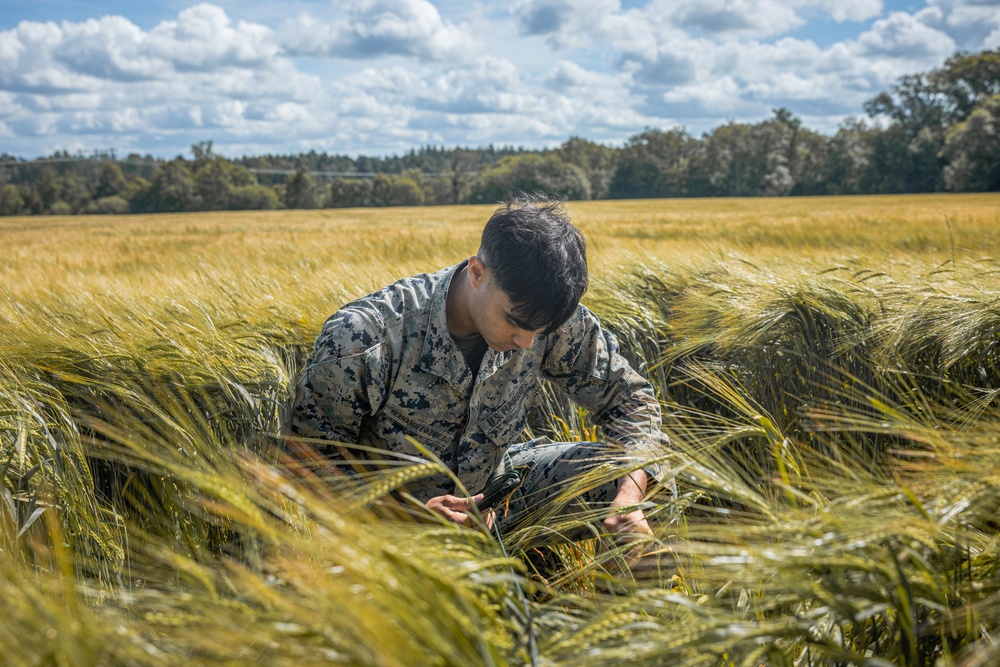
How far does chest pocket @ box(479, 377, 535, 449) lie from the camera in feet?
7.37

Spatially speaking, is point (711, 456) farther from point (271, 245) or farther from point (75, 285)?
point (271, 245)

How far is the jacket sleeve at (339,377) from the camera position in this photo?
1.96 metres

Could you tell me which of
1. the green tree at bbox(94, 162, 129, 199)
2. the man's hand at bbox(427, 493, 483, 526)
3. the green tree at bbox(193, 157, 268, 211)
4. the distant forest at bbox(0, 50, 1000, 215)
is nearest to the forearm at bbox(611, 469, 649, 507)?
the man's hand at bbox(427, 493, 483, 526)

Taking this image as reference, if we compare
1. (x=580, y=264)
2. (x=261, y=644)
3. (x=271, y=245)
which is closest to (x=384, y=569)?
(x=261, y=644)

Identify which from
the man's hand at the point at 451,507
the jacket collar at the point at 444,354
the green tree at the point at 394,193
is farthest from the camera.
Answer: the green tree at the point at 394,193

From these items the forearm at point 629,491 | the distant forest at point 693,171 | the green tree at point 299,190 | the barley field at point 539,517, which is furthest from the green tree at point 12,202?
the forearm at point 629,491

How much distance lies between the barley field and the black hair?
507 mm

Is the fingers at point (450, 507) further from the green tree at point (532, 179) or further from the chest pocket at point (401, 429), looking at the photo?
the green tree at point (532, 179)

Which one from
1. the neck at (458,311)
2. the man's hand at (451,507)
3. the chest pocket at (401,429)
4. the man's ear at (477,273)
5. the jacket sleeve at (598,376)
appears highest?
the man's ear at (477,273)

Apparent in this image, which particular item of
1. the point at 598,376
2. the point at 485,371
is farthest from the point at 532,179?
the point at 485,371

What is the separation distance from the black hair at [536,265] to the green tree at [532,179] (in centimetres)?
6171

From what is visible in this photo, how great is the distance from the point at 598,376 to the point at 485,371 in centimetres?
38

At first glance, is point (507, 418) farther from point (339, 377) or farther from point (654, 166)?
point (654, 166)

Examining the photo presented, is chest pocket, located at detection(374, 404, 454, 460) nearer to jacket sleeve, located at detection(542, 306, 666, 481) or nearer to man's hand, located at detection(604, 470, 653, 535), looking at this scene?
jacket sleeve, located at detection(542, 306, 666, 481)
